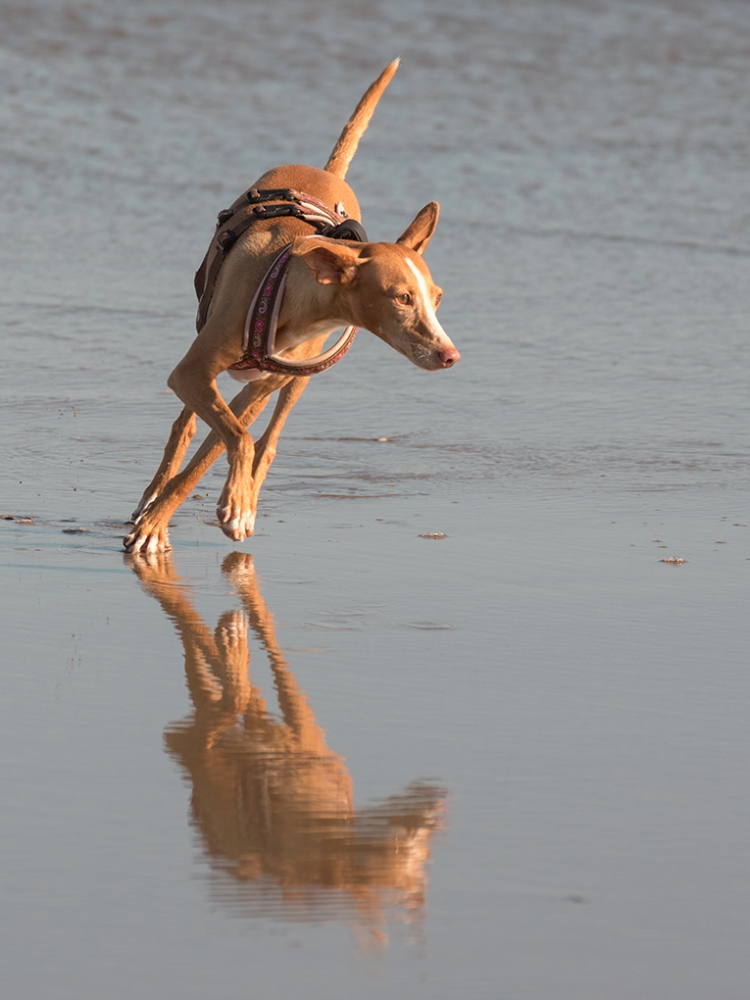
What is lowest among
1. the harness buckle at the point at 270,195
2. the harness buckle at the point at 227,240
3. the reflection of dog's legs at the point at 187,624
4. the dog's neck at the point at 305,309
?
the reflection of dog's legs at the point at 187,624

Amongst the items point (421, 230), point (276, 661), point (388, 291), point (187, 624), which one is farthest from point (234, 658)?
point (421, 230)

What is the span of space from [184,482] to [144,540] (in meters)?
0.30

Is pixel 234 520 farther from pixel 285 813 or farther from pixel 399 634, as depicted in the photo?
pixel 285 813

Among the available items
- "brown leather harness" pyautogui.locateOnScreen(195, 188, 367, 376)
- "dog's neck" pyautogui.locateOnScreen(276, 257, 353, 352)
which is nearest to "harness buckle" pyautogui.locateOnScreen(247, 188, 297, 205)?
"brown leather harness" pyautogui.locateOnScreen(195, 188, 367, 376)

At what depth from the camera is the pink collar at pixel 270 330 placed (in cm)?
505

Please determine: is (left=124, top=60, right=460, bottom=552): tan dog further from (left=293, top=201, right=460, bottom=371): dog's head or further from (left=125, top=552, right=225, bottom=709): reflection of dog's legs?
(left=125, top=552, right=225, bottom=709): reflection of dog's legs

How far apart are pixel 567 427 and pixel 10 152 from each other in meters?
6.97

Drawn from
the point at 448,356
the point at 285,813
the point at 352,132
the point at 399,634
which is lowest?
the point at 399,634

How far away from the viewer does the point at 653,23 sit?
20375mm

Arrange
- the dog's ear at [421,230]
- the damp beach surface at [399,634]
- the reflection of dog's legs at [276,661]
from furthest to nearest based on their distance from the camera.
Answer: the dog's ear at [421,230] → the reflection of dog's legs at [276,661] → the damp beach surface at [399,634]

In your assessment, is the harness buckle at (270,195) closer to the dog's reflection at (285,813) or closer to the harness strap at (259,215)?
the harness strap at (259,215)

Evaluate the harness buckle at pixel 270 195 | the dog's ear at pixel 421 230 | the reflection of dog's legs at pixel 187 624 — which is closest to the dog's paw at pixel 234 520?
the reflection of dog's legs at pixel 187 624

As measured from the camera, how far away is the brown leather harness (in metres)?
5.06

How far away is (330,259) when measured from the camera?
4.81 m
